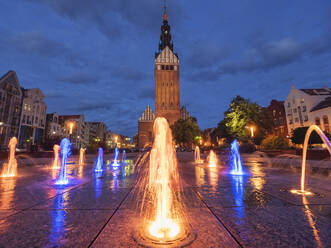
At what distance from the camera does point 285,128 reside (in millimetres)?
43219

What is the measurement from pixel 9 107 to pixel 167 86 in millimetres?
50516

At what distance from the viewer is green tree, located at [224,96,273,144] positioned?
28953 millimetres

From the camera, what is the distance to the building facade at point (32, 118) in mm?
38844

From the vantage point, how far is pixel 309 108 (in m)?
36.6

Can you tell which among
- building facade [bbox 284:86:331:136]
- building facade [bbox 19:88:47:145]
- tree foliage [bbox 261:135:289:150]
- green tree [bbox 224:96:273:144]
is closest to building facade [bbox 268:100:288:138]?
building facade [bbox 284:86:331:136]

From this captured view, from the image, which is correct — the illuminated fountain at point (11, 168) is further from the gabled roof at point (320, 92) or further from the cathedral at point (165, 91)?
the cathedral at point (165, 91)

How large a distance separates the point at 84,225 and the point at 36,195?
2613 millimetres

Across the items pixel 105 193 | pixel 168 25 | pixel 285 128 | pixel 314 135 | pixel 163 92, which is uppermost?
pixel 168 25

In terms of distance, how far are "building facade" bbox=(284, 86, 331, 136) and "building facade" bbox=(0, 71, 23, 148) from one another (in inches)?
2126

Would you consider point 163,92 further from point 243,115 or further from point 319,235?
point 319,235

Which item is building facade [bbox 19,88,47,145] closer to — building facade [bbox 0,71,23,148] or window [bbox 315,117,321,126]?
building facade [bbox 0,71,23,148]

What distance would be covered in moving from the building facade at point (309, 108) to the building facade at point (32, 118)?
54123 millimetres

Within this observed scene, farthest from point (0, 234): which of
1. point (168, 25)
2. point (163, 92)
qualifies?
point (168, 25)

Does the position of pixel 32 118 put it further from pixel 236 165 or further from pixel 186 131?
pixel 236 165
